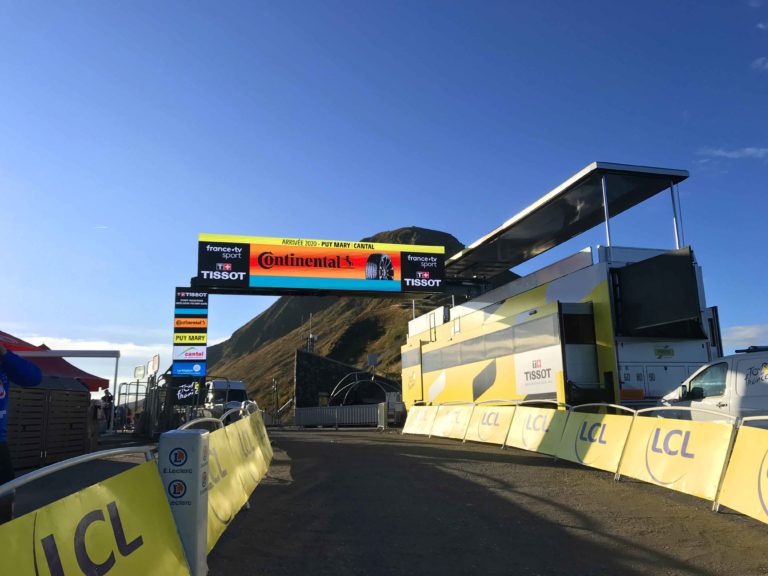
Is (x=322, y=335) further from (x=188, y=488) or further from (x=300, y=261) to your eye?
(x=188, y=488)

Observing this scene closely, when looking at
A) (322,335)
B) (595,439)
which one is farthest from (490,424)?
(322,335)

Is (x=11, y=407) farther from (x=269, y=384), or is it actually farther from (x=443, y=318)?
(x=269, y=384)

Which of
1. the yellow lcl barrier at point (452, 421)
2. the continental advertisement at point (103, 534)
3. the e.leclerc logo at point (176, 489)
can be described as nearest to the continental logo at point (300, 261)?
the yellow lcl barrier at point (452, 421)

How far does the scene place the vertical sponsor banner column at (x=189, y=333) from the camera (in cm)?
2628

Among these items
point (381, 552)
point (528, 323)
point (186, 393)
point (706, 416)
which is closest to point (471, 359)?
point (528, 323)

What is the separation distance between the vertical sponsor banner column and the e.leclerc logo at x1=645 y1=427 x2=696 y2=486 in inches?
828

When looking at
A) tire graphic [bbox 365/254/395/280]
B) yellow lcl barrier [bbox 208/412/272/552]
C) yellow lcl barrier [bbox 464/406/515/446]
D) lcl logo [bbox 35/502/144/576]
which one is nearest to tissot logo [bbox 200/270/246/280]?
tire graphic [bbox 365/254/395/280]

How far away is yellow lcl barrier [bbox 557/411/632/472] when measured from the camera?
9969 mm

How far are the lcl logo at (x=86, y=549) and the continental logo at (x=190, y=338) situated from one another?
23.9 metres

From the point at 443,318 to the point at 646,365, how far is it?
1151cm

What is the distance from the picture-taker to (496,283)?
30656 mm

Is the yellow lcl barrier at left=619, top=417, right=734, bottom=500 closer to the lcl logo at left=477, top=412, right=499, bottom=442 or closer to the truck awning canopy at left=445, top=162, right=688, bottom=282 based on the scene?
the lcl logo at left=477, top=412, right=499, bottom=442

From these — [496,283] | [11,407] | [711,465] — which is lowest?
[711,465]

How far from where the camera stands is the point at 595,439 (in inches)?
423
